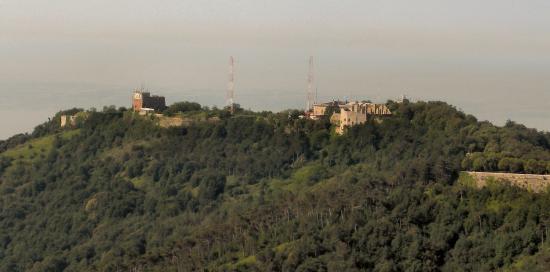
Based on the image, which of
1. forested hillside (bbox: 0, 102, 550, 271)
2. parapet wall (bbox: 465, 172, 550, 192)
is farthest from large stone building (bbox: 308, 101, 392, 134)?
parapet wall (bbox: 465, 172, 550, 192)

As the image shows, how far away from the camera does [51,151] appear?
142625 millimetres

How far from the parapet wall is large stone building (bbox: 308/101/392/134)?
3507cm

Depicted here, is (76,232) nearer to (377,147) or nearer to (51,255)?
(51,255)

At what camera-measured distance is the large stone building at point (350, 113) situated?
407 feet

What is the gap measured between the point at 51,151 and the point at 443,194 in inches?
2529

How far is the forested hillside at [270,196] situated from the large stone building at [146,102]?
2.42m

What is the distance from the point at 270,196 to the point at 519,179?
29.1 m

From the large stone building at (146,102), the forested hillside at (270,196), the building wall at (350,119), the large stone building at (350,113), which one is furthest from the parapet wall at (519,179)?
the large stone building at (146,102)

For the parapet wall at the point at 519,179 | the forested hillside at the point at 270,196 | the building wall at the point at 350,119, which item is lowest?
the forested hillside at the point at 270,196

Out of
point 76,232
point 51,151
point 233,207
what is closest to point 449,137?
point 233,207

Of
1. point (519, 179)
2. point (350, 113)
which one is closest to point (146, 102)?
point (350, 113)

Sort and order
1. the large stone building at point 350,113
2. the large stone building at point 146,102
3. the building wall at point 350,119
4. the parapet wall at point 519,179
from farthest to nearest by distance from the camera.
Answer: the large stone building at point 146,102 → the large stone building at point 350,113 → the building wall at point 350,119 → the parapet wall at point 519,179

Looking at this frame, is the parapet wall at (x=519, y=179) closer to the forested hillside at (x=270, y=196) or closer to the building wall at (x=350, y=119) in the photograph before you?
the forested hillside at (x=270, y=196)

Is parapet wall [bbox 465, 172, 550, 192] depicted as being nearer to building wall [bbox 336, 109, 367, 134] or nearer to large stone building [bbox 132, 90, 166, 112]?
building wall [bbox 336, 109, 367, 134]
